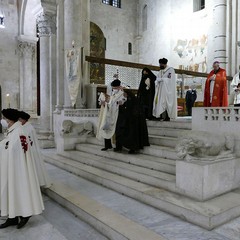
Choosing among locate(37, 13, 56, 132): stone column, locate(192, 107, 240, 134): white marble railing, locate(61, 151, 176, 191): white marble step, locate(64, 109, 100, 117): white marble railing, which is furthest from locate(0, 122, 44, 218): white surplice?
locate(37, 13, 56, 132): stone column

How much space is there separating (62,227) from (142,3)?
66.9ft

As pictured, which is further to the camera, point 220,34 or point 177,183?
point 220,34

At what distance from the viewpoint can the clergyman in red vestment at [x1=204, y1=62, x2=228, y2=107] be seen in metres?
7.26

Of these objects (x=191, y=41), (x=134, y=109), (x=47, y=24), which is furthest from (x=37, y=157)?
(x=191, y=41)

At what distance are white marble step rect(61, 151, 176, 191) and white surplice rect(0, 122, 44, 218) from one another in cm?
204

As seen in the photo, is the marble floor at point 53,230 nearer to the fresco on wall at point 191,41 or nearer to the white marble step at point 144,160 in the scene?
the white marble step at point 144,160

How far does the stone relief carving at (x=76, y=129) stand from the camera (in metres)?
8.30

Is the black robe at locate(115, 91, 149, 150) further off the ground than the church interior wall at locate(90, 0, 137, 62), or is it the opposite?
the church interior wall at locate(90, 0, 137, 62)

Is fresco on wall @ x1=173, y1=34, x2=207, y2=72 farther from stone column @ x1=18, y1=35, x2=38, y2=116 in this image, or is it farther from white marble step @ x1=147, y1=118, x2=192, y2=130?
white marble step @ x1=147, y1=118, x2=192, y2=130

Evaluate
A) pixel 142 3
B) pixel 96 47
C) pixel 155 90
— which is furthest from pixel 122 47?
pixel 155 90

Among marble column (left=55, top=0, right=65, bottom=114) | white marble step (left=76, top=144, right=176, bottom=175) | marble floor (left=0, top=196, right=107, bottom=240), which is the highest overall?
marble column (left=55, top=0, right=65, bottom=114)

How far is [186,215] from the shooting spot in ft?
12.0

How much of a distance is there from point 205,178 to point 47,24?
9.44 m

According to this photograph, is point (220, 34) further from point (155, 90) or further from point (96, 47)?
point (96, 47)
